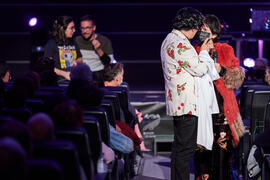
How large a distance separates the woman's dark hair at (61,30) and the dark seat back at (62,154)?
9.32ft

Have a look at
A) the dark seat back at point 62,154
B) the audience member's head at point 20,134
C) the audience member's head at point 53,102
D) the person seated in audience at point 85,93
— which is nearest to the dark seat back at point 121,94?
the person seated in audience at point 85,93

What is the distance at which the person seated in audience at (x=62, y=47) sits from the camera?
4.57 meters

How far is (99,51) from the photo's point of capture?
199 inches

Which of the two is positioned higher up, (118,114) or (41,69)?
(41,69)

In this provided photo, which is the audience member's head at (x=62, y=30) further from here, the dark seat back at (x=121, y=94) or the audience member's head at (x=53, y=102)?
the audience member's head at (x=53, y=102)

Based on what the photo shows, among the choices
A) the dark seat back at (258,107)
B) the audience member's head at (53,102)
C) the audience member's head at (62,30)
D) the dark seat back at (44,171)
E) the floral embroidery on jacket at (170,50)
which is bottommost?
the dark seat back at (258,107)

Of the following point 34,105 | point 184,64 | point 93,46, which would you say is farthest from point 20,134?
point 93,46

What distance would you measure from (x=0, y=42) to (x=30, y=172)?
7.09 m

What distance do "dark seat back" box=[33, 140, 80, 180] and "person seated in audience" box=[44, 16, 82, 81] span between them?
271cm

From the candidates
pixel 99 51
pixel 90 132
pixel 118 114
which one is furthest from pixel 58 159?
pixel 99 51

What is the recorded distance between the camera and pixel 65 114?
2078 mm

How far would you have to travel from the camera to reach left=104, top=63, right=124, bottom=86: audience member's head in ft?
13.2

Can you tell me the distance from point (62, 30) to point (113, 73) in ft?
2.63

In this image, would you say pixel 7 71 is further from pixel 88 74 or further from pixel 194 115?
pixel 194 115
